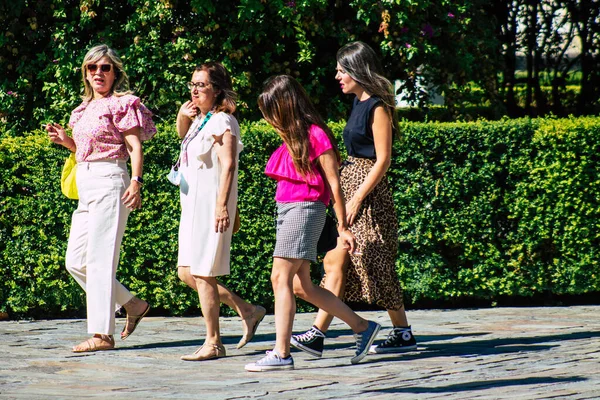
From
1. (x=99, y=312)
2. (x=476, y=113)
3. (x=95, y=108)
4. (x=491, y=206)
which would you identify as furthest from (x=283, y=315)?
(x=476, y=113)

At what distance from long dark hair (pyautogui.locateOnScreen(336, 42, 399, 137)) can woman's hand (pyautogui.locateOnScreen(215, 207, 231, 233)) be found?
1.12 m

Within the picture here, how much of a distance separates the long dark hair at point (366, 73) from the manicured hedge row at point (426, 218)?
6.85 ft

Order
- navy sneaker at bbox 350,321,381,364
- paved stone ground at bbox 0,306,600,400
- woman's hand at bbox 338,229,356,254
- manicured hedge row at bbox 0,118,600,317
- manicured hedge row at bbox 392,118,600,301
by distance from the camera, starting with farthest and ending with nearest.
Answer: manicured hedge row at bbox 392,118,600,301 < manicured hedge row at bbox 0,118,600,317 < navy sneaker at bbox 350,321,381,364 < woman's hand at bbox 338,229,356,254 < paved stone ground at bbox 0,306,600,400

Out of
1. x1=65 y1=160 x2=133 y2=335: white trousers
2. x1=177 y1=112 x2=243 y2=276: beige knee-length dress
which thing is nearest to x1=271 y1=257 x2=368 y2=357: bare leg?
x1=177 y1=112 x2=243 y2=276: beige knee-length dress

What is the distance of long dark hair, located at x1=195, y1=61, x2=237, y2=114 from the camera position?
6.46 metres

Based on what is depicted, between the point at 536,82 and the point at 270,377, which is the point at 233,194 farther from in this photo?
the point at 536,82

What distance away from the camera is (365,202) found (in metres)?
6.42

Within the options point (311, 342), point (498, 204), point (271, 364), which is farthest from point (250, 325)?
point (498, 204)

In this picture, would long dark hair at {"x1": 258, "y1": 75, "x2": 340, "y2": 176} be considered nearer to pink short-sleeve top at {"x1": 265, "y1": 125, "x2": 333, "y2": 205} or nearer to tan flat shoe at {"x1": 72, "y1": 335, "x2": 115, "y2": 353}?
pink short-sleeve top at {"x1": 265, "y1": 125, "x2": 333, "y2": 205}

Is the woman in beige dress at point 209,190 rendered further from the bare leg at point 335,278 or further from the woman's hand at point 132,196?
the bare leg at point 335,278

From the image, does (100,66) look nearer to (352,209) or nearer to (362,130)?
(362,130)

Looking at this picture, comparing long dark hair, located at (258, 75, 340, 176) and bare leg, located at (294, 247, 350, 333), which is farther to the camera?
bare leg, located at (294, 247, 350, 333)

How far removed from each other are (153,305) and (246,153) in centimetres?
145

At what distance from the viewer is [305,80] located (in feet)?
35.9
